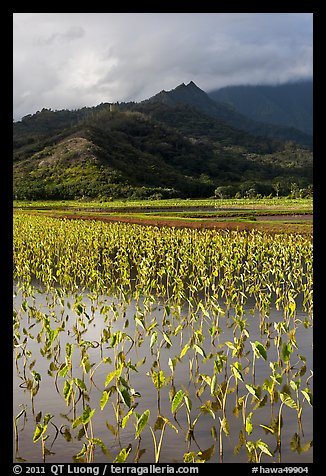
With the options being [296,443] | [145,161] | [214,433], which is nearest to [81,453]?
[214,433]

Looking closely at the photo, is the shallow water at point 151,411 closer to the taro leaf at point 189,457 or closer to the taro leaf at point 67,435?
the taro leaf at point 67,435

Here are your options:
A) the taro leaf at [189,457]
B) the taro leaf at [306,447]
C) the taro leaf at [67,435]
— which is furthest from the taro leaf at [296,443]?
the taro leaf at [67,435]

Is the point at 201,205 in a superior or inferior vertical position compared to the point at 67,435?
superior

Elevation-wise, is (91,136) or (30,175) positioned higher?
(91,136)

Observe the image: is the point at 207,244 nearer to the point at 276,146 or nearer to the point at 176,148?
the point at 176,148

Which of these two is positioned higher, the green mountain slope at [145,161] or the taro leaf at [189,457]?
the green mountain slope at [145,161]

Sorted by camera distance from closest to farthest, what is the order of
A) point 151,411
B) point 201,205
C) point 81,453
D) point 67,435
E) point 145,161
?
point 81,453 → point 67,435 → point 151,411 → point 201,205 → point 145,161

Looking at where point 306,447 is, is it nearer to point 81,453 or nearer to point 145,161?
point 81,453

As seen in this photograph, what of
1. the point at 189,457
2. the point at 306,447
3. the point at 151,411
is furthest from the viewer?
the point at 151,411
